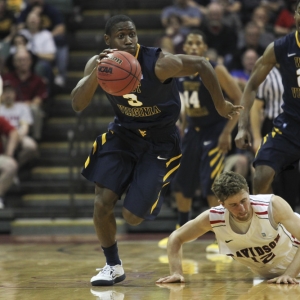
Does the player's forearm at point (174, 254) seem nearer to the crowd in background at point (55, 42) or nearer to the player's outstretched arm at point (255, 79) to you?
the player's outstretched arm at point (255, 79)

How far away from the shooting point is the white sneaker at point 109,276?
5605 mm

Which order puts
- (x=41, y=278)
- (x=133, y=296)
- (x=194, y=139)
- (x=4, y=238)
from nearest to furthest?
(x=133, y=296) < (x=41, y=278) < (x=194, y=139) < (x=4, y=238)

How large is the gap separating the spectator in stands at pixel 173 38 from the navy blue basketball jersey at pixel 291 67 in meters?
4.94

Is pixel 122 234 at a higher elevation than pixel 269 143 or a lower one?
lower

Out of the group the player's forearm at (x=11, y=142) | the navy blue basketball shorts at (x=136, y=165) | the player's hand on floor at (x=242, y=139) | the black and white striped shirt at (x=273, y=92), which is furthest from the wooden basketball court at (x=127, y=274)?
the player's forearm at (x=11, y=142)

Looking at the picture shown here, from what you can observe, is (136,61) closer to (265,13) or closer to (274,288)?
(274,288)

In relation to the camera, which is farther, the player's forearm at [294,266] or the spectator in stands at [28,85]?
the spectator in stands at [28,85]

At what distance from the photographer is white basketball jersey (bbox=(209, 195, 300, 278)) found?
17.3 ft

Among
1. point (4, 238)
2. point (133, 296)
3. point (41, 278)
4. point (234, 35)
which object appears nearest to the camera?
point (133, 296)

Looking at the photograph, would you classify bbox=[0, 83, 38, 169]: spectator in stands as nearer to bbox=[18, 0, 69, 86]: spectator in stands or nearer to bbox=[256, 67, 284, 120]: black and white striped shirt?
bbox=[18, 0, 69, 86]: spectator in stands

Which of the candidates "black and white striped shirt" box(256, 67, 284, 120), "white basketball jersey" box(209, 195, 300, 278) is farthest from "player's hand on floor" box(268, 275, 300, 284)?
"black and white striped shirt" box(256, 67, 284, 120)

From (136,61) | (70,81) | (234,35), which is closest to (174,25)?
(234,35)

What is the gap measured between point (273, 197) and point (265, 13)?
22.6 ft

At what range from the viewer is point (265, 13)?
11.7 m
